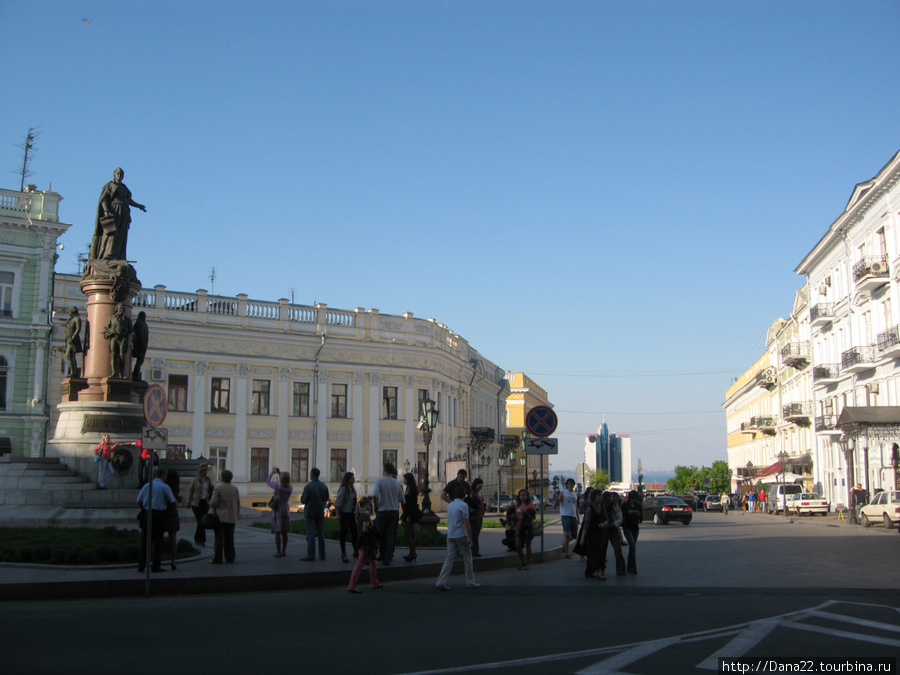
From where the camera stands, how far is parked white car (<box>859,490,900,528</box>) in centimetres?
3300

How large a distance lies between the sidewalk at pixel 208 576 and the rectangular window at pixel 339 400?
3365 centimetres

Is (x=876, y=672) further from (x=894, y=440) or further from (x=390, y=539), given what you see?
(x=894, y=440)

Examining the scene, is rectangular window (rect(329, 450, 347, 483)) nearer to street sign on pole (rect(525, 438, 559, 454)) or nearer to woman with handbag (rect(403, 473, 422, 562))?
street sign on pole (rect(525, 438, 559, 454))

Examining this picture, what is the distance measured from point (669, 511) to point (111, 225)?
27.7m

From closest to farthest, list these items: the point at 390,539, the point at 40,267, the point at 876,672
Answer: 1. the point at 876,672
2. the point at 390,539
3. the point at 40,267

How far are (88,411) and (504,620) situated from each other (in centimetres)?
1484

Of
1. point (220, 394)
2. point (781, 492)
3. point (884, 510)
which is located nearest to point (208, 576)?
point (884, 510)

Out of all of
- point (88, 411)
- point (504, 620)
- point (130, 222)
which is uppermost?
point (130, 222)

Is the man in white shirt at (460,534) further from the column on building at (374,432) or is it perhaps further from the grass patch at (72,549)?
the column on building at (374,432)

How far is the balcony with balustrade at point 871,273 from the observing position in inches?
1667

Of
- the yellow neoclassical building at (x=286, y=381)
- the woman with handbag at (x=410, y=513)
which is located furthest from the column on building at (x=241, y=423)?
the woman with handbag at (x=410, y=513)

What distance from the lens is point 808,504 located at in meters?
48.4

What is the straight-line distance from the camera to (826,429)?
5122 centimetres

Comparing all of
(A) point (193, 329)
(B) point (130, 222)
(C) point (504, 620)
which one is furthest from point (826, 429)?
(C) point (504, 620)
